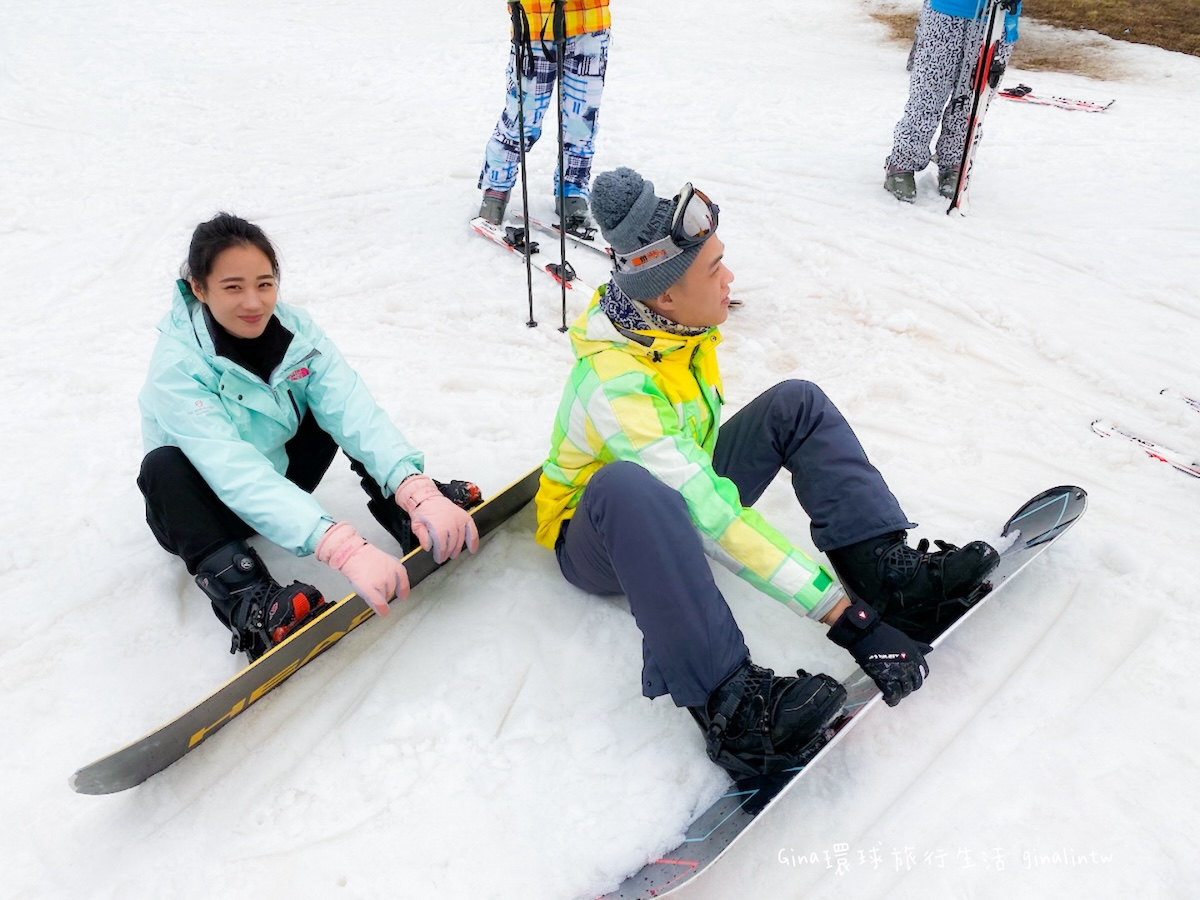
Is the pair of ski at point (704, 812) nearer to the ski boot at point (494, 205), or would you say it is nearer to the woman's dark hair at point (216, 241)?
the woman's dark hair at point (216, 241)

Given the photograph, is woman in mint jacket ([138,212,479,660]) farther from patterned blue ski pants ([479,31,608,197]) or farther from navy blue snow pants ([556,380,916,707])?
patterned blue ski pants ([479,31,608,197])

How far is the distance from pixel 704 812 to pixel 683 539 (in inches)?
24.7

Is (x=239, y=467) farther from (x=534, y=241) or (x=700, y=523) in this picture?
(x=534, y=241)

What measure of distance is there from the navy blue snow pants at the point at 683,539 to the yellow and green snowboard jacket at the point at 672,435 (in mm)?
79

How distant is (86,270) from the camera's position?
4.52 meters

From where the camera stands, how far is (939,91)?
512 cm

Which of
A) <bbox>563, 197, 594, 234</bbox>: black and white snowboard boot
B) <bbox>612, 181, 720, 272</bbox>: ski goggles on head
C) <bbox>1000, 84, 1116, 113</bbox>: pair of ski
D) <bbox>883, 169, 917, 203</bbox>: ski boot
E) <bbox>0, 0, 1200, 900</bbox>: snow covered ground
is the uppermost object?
<bbox>612, 181, 720, 272</bbox>: ski goggles on head

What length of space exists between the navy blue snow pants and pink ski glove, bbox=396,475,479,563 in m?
0.29

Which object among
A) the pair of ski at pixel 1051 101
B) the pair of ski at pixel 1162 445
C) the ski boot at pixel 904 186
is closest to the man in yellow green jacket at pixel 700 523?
the pair of ski at pixel 1162 445

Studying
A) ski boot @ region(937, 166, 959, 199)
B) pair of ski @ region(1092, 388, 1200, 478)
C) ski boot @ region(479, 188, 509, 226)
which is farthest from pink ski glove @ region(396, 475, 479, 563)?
ski boot @ region(937, 166, 959, 199)

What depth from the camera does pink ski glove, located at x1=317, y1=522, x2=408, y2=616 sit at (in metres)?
2.08

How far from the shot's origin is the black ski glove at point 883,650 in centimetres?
197

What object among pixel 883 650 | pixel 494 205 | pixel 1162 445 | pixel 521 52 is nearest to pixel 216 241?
pixel 883 650

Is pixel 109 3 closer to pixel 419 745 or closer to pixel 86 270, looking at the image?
pixel 86 270
